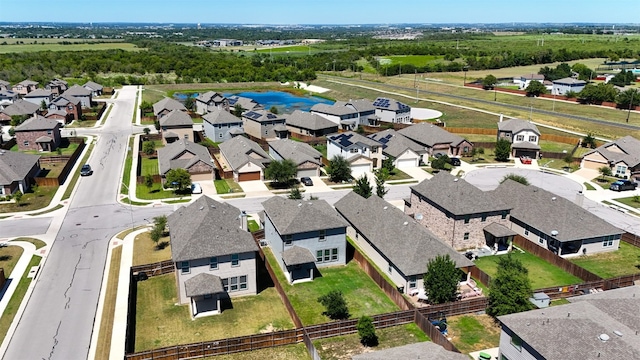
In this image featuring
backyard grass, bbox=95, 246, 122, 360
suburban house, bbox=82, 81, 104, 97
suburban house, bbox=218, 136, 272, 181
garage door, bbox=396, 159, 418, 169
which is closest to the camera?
backyard grass, bbox=95, 246, 122, 360

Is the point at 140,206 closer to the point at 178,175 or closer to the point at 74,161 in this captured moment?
the point at 178,175

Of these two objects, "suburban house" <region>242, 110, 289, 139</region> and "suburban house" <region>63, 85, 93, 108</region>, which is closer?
"suburban house" <region>242, 110, 289, 139</region>

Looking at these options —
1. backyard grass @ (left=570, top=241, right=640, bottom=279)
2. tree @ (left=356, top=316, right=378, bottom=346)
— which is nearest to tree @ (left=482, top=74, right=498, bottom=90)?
backyard grass @ (left=570, top=241, right=640, bottom=279)

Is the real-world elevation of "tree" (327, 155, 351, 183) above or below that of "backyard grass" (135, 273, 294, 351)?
above

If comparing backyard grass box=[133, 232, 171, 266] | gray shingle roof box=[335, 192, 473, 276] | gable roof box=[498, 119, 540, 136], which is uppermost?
gable roof box=[498, 119, 540, 136]

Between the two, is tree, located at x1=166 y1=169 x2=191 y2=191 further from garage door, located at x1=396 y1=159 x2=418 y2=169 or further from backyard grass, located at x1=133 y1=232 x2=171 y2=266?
garage door, located at x1=396 y1=159 x2=418 y2=169

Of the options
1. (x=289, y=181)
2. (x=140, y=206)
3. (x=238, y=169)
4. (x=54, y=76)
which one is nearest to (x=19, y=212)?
(x=140, y=206)

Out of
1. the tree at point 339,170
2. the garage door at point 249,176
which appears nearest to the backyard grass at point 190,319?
the garage door at point 249,176
